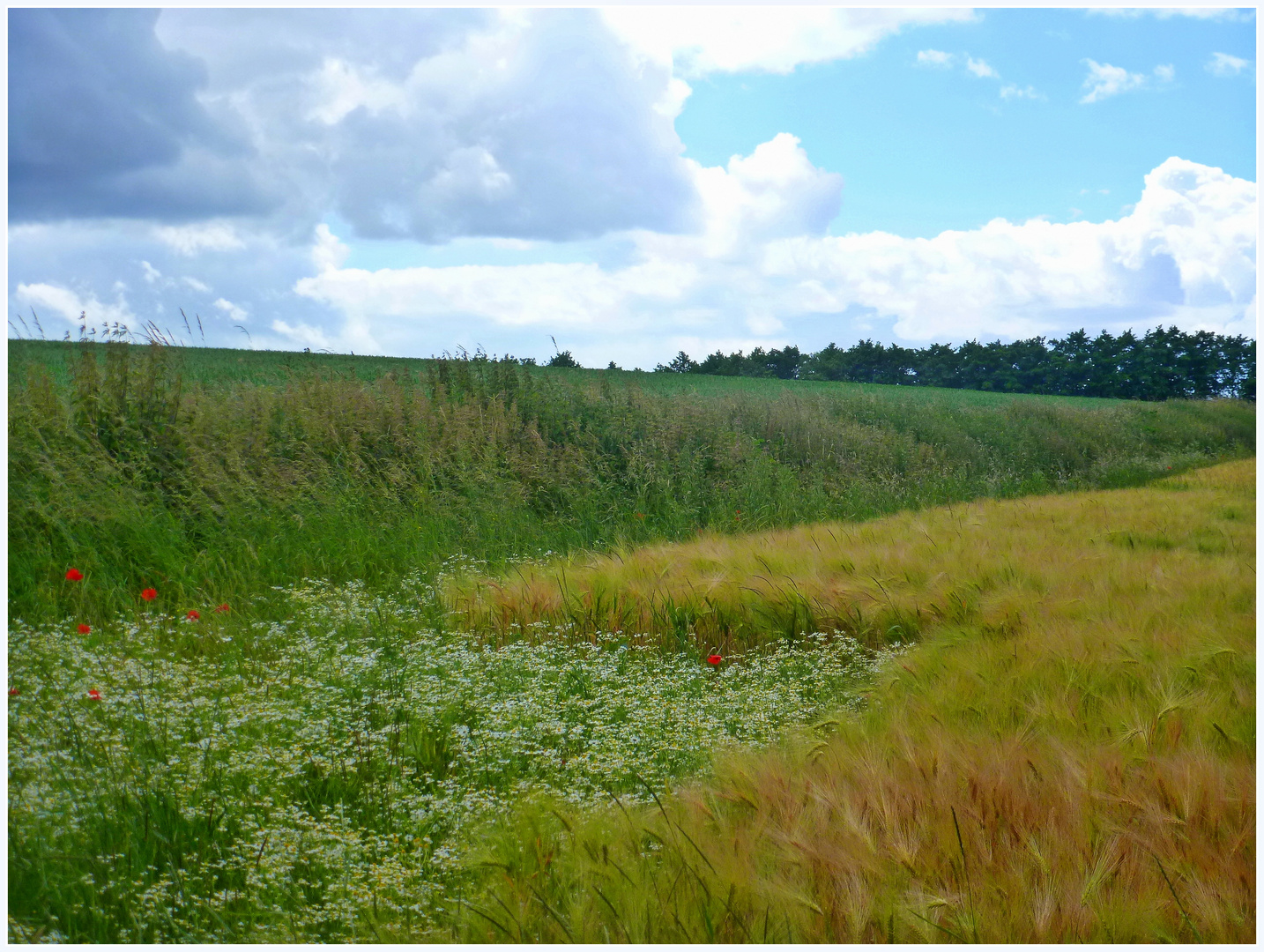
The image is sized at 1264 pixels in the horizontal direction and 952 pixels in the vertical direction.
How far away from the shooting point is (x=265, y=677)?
307 centimetres

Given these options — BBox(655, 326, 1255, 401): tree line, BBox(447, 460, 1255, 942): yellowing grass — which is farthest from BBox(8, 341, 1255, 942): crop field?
BBox(655, 326, 1255, 401): tree line

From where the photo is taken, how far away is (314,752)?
244 centimetres

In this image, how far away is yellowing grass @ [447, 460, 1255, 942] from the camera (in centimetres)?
143

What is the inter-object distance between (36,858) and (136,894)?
0.87 feet

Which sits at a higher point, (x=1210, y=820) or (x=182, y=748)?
(x=1210, y=820)

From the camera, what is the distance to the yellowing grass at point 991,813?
1433 mm

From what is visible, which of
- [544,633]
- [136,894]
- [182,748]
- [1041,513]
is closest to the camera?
[136,894]

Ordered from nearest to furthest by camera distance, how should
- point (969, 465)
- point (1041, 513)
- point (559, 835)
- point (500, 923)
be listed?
→ point (500, 923), point (559, 835), point (1041, 513), point (969, 465)

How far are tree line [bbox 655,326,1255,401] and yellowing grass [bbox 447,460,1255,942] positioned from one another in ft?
34.9

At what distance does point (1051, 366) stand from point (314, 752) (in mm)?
39719

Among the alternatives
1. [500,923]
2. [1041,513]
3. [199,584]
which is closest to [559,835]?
[500,923]

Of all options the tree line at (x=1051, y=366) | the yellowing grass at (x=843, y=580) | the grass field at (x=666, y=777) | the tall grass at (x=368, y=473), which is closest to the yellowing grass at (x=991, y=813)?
the grass field at (x=666, y=777)

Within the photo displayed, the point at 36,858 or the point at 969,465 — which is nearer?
the point at 36,858

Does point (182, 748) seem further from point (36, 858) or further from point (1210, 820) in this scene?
point (1210, 820)
